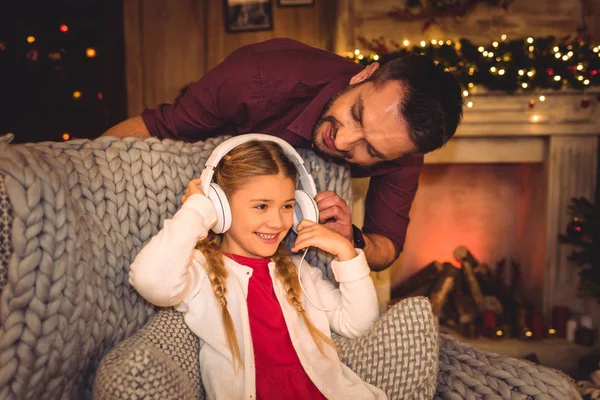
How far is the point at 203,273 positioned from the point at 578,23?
251 cm

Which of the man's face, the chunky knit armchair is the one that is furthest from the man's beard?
the chunky knit armchair

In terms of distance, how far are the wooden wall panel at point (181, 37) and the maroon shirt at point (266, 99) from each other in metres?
1.72

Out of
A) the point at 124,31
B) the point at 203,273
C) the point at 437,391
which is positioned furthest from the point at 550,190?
the point at 124,31

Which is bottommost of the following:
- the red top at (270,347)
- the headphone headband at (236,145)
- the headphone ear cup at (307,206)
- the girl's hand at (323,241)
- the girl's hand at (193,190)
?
the red top at (270,347)

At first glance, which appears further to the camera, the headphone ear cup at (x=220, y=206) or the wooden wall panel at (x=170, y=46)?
the wooden wall panel at (x=170, y=46)

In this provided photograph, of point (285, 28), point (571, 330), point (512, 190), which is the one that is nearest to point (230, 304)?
point (571, 330)

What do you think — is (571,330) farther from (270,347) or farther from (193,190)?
(193,190)

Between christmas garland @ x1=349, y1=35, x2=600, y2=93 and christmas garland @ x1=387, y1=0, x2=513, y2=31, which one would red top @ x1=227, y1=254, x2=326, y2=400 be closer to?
christmas garland @ x1=349, y1=35, x2=600, y2=93

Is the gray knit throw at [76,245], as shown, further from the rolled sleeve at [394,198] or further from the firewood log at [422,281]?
the firewood log at [422,281]

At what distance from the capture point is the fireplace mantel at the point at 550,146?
2363mm

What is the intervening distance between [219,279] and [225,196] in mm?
209

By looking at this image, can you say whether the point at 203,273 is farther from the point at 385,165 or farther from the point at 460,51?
the point at 460,51

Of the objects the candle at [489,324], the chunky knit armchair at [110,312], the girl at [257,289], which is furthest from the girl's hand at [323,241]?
the candle at [489,324]

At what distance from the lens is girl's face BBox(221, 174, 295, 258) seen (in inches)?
47.3
